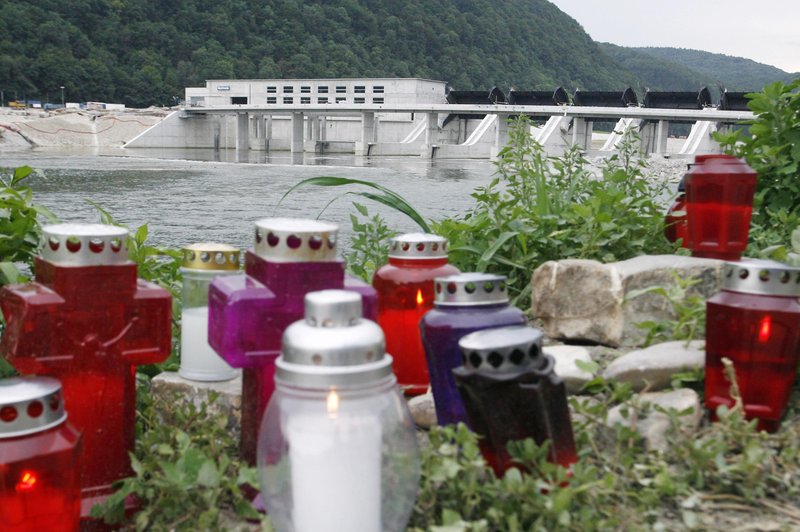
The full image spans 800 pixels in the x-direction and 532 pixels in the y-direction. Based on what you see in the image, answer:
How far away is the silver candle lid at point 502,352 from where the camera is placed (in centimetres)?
98

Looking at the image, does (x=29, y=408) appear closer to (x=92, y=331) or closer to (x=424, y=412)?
(x=92, y=331)

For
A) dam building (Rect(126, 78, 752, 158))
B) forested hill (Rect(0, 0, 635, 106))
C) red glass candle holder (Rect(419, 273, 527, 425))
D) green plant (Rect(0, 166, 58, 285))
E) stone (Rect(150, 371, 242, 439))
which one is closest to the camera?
red glass candle holder (Rect(419, 273, 527, 425))

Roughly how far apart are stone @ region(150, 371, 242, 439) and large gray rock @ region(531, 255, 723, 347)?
2.27ft

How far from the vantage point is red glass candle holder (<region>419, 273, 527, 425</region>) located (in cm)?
118

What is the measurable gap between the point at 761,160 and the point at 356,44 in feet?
252

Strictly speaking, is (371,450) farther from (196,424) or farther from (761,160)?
(761,160)

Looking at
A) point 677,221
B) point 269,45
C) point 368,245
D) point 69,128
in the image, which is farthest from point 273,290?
point 269,45

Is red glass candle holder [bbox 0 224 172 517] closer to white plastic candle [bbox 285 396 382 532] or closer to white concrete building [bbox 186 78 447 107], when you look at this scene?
white plastic candle [bbox 285 396 382 532]

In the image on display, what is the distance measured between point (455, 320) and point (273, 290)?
28 cm

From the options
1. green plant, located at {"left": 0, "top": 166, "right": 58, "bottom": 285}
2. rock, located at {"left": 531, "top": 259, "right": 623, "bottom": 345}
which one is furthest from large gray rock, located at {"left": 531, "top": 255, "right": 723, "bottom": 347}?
green plant, located at {"left": 0, "top": 166, "right": 58, "bottom": 285}

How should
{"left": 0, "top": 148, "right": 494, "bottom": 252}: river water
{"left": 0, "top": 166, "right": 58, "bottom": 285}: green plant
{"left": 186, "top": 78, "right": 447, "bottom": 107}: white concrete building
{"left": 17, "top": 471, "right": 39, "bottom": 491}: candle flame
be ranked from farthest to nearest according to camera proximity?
1. {"left": 186, "top": 78, "right": 447, "bottom": 107}: white concrete building
2. {"left": 0, "top": 148, "right": 494, "bottom": 252}: river water
3. {"left": 0, "top": 166, "right": 58, "bottom": 285}: green plant
4. {"left": 17, "top": 471, "right": 39, "bottom": 491}: candle flame

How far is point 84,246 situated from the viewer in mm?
1100

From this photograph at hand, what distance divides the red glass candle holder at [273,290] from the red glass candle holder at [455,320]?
0.14 m

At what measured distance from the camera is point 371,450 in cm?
91
